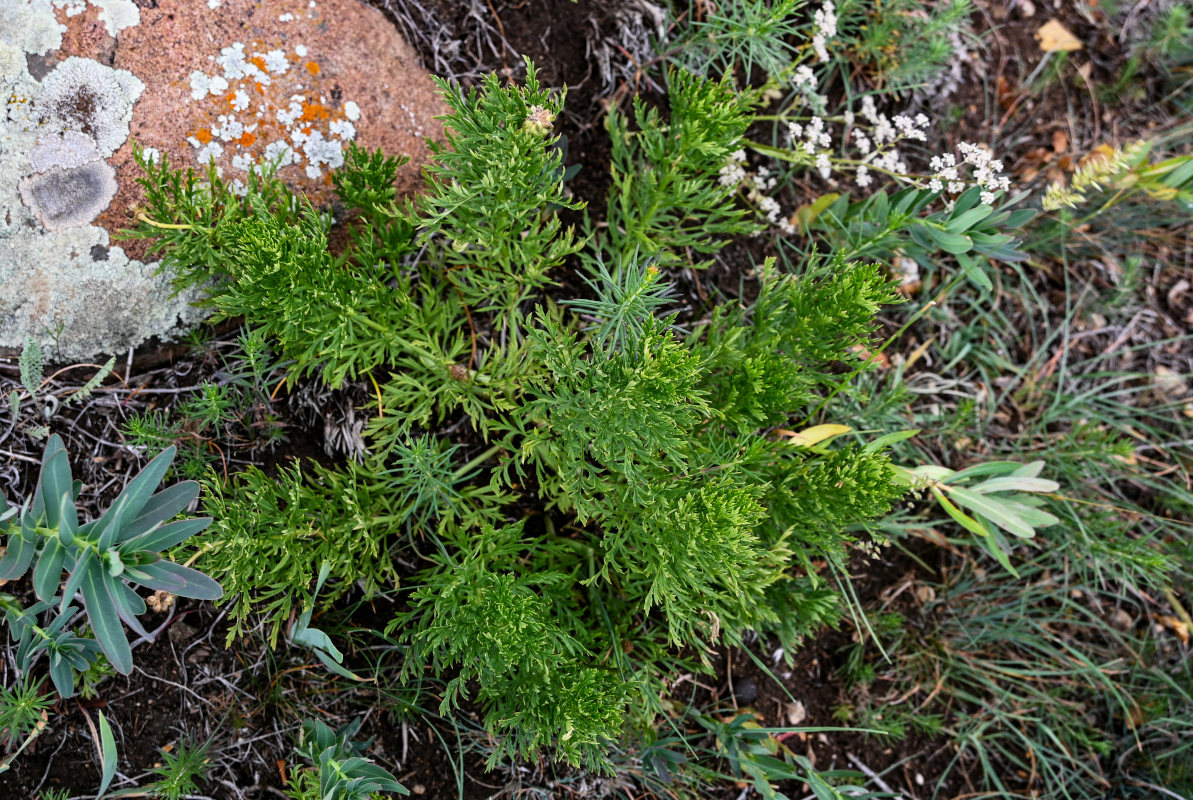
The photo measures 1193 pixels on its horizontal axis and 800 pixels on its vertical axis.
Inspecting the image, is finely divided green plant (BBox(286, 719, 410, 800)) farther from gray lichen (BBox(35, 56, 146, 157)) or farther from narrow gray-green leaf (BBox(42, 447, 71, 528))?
gray lichen (BBox(35, 56, 146, 157))

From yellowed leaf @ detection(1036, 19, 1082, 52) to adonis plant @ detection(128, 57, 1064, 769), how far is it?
2937 millimetres

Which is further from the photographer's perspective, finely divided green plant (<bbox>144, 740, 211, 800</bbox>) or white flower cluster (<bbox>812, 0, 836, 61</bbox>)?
white flower cluster (<bbox>812, 0, 836, 61</bbox>)

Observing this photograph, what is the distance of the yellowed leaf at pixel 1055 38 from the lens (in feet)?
14.4

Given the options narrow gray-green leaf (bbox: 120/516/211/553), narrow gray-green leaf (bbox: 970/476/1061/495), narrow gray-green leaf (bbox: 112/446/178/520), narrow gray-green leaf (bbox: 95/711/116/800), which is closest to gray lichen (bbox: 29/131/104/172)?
narrow gray-green leaf (bbox: 112/446/178/520)

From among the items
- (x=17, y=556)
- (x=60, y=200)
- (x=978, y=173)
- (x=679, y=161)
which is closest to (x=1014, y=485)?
(x=978, y=173)

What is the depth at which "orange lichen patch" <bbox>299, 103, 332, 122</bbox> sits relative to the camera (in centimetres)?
280

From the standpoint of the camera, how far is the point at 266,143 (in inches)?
108

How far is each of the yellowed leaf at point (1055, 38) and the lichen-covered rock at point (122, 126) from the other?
3925 mm

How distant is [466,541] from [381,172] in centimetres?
124

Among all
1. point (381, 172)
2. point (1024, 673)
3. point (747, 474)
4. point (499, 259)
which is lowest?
point (1024, 673)

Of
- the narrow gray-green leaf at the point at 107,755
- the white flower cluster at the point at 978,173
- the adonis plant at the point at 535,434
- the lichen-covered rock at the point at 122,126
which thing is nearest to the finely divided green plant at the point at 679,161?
the adonis plant at the point at 535,434

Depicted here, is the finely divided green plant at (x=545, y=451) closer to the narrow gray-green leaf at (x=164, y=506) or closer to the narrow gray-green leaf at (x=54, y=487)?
the narrow gray-green leaf at (x=164, y=506)

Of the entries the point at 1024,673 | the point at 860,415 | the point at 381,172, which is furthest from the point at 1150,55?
the point at 381,172

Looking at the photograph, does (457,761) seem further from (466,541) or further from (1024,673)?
(1024,673)
